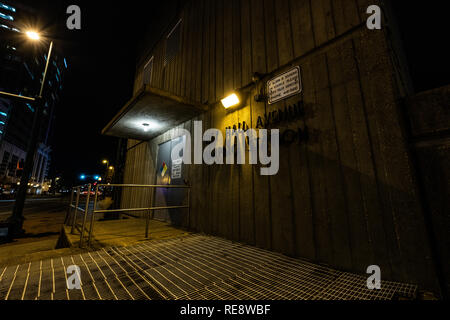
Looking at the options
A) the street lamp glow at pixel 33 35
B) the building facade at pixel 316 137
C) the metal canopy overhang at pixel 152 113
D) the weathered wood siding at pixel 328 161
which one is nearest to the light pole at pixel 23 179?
the street lamp glow at pixel 33 35

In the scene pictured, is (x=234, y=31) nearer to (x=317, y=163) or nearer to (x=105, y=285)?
(x=317, y=163)

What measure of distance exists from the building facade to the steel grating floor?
1.35 ft

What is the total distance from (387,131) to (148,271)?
341 centimetres

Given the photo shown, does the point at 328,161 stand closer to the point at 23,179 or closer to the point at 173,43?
the point at 173,43

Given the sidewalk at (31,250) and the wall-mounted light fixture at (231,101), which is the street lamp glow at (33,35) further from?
the wall-mounted light fixture at (231,101)

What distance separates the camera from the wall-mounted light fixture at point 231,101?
4097mm

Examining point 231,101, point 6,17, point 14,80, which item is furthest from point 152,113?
point 6,17

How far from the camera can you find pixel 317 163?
109 inches

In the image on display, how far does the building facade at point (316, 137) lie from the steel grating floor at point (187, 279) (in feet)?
1.35

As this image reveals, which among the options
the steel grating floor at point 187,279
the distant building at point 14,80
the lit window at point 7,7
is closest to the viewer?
the steel grating floor at point 187,279

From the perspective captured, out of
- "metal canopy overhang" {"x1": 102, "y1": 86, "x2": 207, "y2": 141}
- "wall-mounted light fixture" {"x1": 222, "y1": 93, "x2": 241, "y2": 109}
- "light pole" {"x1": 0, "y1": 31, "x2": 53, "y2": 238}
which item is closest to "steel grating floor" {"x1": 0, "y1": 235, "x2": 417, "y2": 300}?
"wall-mounted light fixture" {"x1": 222, "y1": 93, "x2": 241, "y2": 109}

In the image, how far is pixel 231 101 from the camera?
416cm

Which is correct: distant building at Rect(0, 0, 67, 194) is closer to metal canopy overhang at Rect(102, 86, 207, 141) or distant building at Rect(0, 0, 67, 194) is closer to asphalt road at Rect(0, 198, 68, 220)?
asphalt road at Rect(0, 198, 68, 220)
